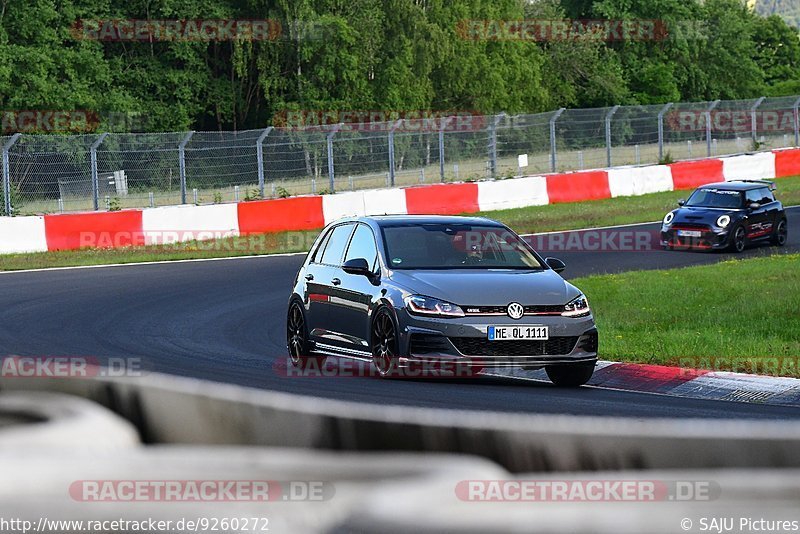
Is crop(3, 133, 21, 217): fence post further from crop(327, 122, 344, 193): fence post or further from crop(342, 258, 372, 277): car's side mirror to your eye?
crop(342, 258, 372, 277): car's side mirror

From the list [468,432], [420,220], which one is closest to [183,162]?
[420,220]

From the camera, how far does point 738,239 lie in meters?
25.0

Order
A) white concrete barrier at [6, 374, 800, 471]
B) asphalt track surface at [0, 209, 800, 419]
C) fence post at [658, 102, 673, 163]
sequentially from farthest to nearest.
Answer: fence post at [658, 102, 673, 163] < asphalt track surface at [0, 209, 800, 419] < white concrete barrier at [6, 374, 800, 471]

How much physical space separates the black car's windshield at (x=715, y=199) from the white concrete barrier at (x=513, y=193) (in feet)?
23.9

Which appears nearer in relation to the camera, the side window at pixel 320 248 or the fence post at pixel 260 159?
the side window at pixel 320 248

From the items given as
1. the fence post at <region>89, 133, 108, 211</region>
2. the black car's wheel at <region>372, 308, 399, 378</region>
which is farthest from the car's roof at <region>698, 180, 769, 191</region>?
the black car's wheel at <region>372, 308, 399, 378</region>

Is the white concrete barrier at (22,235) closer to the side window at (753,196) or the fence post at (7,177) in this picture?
the fence post at (7,177)

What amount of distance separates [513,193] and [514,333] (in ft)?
75.7

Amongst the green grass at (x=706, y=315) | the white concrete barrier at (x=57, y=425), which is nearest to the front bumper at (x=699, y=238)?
the green grass at (x=706, y=315)

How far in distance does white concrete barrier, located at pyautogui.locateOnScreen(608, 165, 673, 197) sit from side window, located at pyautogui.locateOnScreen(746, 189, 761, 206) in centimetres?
964

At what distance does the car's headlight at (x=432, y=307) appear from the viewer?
1071 centimetres

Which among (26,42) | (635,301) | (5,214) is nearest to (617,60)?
(26,42)

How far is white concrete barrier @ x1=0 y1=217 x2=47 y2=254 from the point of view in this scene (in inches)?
1008

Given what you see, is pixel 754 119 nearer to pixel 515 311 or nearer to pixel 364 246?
pixel 364 246
